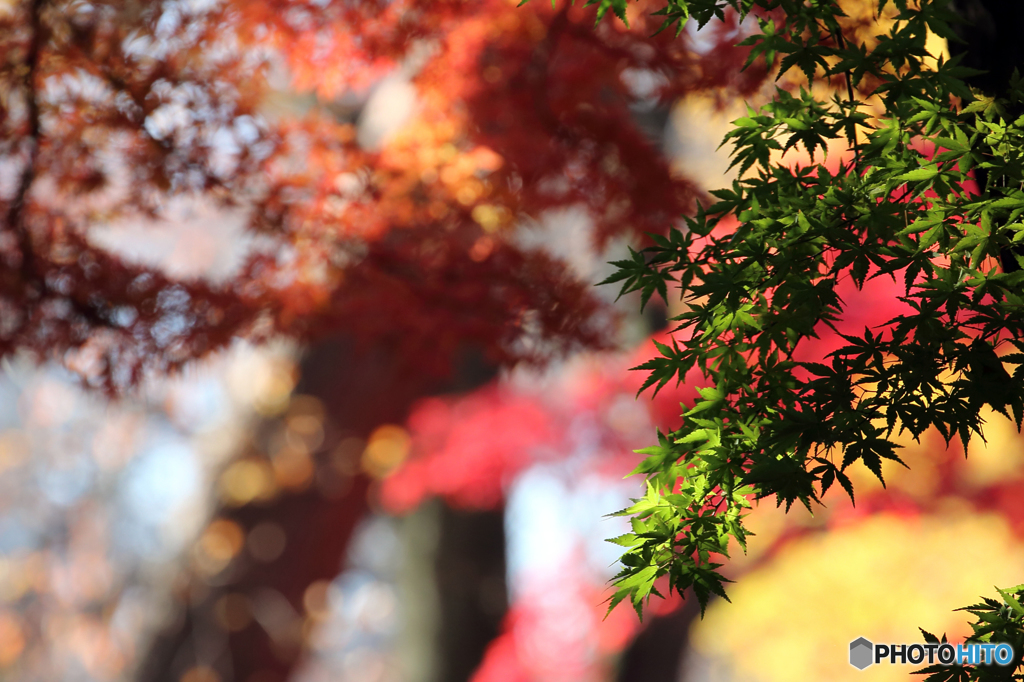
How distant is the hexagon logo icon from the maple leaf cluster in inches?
48.1

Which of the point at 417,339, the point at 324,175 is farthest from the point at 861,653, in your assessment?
the point at 324,175

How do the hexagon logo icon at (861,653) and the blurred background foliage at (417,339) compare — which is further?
the blurred background foliage at (417,339)

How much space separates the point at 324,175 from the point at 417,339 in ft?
2.08

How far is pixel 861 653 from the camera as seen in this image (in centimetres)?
196

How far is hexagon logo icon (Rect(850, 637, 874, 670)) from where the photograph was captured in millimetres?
1907

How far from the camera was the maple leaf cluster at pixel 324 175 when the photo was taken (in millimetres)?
2244

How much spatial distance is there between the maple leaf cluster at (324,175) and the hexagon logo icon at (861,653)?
1222 mm

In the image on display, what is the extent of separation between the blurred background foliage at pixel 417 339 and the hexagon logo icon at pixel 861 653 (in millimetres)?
1164

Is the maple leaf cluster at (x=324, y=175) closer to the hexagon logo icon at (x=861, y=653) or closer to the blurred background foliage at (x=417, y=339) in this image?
the blurred background foliage at (x=417, y=339)

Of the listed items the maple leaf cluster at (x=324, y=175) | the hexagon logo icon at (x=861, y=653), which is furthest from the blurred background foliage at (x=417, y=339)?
the hexagon logo icon at (x=861, y=653)

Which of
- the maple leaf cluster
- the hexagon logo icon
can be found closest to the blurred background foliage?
the maple leaf cluster

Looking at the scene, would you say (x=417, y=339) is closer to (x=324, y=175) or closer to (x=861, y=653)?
(x=324, y=175)

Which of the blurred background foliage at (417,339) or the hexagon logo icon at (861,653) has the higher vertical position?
the blurred background foliage at (417,339)

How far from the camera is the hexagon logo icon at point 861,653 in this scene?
1.91 m
